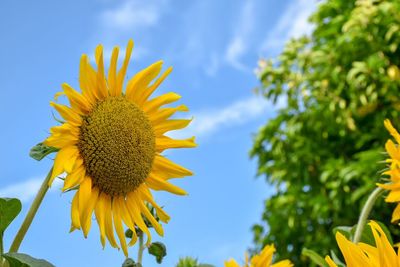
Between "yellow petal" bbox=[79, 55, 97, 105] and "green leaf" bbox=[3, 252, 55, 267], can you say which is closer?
"green leaf" bbox=[3, 252, 55, 267]

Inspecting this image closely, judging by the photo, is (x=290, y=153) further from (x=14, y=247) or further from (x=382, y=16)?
(x=14, y=247)

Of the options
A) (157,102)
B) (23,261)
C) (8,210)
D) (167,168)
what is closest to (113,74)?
(157,102)

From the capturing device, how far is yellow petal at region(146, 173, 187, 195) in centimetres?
136

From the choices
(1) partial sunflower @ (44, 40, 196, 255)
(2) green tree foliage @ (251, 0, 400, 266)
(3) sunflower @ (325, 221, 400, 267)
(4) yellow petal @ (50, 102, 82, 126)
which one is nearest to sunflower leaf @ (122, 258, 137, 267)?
(1) partial sunflower @ (44, 40, 196, 255)

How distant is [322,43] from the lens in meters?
7.36

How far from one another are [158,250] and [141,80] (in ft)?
1.20

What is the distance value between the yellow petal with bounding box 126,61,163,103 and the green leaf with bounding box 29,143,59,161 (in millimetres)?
250

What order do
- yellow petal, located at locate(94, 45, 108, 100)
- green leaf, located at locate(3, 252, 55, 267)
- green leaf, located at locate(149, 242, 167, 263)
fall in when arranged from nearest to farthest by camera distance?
1. green leaf, located at locate(3, 252, 55, 267)
2. yellow petal, located at locate(94, 45, 108, 100)
3. green leaf, located at locate(149, 242, 167, 263)

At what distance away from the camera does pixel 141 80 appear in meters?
1.31

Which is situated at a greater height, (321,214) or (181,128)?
(321,214)

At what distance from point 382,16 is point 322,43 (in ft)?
4.08

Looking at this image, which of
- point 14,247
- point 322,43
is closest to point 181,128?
point 14,247

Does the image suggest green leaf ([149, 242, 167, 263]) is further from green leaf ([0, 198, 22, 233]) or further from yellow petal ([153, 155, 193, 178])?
green leaf ([0, 198, 22, 233])

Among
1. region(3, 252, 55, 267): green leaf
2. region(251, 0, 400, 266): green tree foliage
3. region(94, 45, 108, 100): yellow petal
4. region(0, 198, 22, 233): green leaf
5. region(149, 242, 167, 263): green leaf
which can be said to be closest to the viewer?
region(3, 252, 55, 267): green leaf
